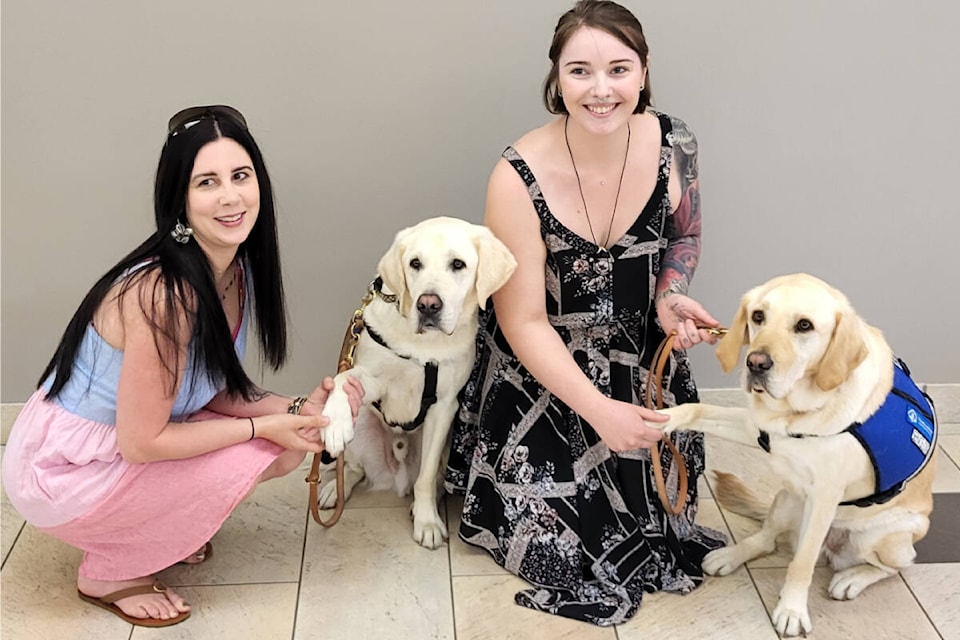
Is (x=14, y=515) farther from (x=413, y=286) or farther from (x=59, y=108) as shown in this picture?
(x=413, y=286)

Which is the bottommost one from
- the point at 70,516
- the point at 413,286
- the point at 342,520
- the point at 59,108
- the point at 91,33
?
the point at 342,520

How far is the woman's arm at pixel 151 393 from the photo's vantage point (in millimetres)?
1766

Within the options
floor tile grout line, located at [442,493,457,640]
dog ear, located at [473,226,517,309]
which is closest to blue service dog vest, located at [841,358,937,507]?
dog ear, located at [473,226,517,309]

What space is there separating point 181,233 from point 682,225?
1036mm

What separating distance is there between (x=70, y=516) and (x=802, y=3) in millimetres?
1937

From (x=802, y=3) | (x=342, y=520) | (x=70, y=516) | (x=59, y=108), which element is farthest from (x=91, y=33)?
(x=802, y=3)

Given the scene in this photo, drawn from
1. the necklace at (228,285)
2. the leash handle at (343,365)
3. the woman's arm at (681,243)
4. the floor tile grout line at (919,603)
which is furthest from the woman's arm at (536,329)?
the floor tile grout line at (919,603)

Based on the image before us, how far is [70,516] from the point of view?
6.22 feet

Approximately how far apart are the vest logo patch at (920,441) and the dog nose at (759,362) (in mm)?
388

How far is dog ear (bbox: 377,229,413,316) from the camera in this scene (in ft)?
6.56

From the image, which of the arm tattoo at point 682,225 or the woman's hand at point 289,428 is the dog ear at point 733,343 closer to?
the arm tattoo at point 682,225

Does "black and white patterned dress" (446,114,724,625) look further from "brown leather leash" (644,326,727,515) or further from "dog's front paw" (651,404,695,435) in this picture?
"dog's front paw" (651,404,695,435)

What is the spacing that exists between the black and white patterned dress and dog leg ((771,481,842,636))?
0.66 feet

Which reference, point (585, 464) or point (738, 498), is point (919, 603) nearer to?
point (738, 498)
